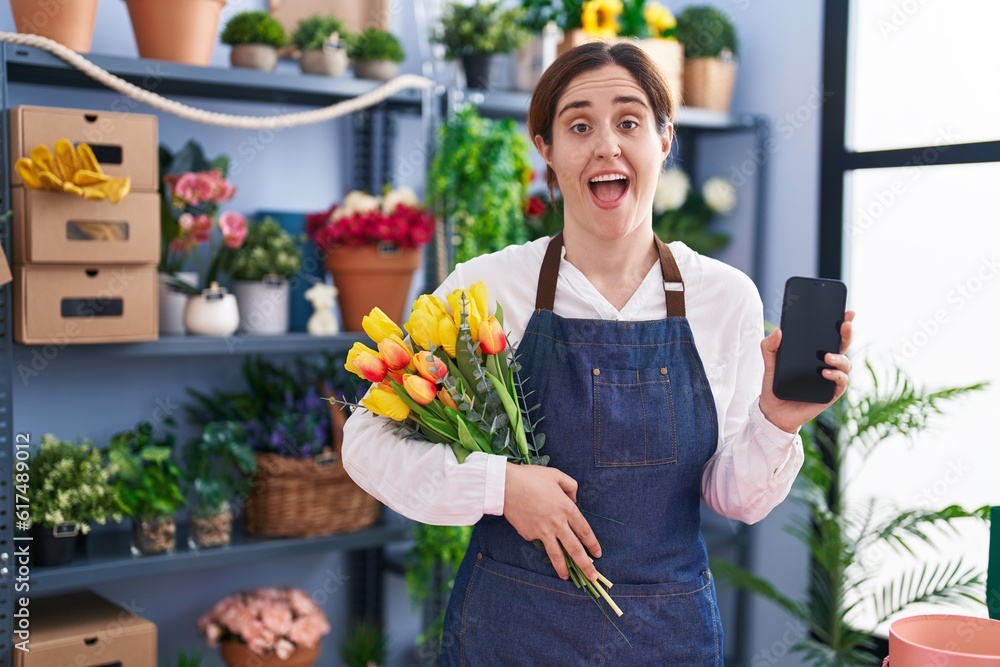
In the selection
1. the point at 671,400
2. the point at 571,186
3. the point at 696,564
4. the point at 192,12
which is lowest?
the point at 696,564

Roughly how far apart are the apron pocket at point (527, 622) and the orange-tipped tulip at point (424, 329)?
374mm

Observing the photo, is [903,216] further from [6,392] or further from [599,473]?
[6,392]

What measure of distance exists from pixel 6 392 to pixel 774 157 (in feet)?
7.82

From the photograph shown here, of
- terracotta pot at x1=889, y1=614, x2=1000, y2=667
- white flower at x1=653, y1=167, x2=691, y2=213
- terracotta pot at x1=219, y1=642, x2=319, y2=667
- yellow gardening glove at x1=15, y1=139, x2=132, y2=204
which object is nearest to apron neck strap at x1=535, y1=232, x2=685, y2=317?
terracotta pot at x1=889, y1=614, x2=1000, y2=667

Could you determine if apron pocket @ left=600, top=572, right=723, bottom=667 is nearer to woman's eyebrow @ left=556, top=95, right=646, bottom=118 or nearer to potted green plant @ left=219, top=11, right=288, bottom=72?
woman's eyebrow @ left=556, top=95, right=646, bottom=118

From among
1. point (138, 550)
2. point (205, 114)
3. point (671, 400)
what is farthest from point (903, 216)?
point (138, 550)

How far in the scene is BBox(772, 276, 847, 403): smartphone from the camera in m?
1.32

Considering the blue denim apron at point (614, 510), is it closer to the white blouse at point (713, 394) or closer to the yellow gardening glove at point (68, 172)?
the white blouse at point (713, 394)

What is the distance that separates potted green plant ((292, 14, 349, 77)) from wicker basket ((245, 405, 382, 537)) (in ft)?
2.97

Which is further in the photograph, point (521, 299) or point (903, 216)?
point (903, 216)

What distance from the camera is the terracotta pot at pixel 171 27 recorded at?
250cm

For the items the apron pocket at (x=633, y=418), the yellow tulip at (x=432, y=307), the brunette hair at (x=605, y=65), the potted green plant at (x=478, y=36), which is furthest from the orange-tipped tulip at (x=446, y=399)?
the potted green plant at (x=478, y=36)

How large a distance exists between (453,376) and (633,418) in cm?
29

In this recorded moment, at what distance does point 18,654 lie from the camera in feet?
7.62
